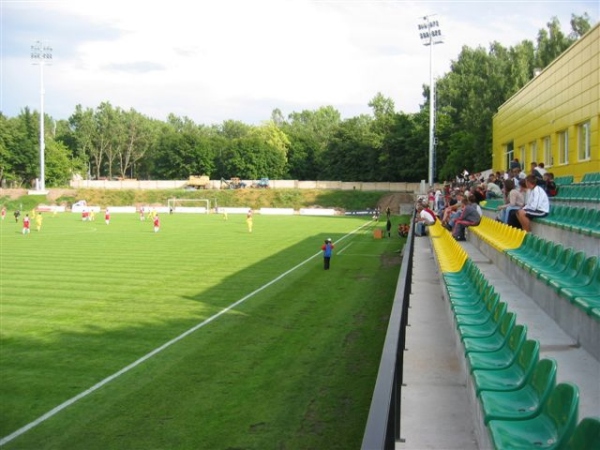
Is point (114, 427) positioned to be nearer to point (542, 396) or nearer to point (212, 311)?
point (542, 396)

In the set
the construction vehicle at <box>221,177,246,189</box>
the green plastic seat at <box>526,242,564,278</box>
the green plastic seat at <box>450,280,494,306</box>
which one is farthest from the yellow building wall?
the construction vehicle at <box>221,177,246,189</box>

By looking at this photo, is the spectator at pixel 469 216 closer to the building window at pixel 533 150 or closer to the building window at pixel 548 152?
the building window at pixel 548 152

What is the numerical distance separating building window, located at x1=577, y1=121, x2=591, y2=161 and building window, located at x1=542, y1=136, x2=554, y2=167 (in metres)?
3.65

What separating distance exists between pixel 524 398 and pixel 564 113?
75.0ft

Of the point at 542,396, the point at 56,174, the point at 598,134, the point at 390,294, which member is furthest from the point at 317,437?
the point at 56,174

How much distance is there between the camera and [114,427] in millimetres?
7914

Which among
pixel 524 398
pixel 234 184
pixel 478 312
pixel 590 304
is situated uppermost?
pixel 234 184

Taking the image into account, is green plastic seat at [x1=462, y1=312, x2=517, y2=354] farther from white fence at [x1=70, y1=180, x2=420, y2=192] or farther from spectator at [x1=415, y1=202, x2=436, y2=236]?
white fence at [x1=70, y1=180, x2=420, y2=192]

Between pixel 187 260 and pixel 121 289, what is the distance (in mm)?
6912

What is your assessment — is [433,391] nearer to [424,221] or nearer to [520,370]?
[520,370]

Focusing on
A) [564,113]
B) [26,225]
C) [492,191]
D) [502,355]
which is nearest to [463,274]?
[502,355]

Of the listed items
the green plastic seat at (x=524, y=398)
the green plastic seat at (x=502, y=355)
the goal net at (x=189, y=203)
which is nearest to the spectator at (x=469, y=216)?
the green plastic seat at (x=502, y=355)

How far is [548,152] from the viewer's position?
27.1 metres

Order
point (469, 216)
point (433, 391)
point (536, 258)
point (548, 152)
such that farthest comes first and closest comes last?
1. point (548, 152)
2. point (469, 216)
3. point (536, 258)
4. point (433, 391)
